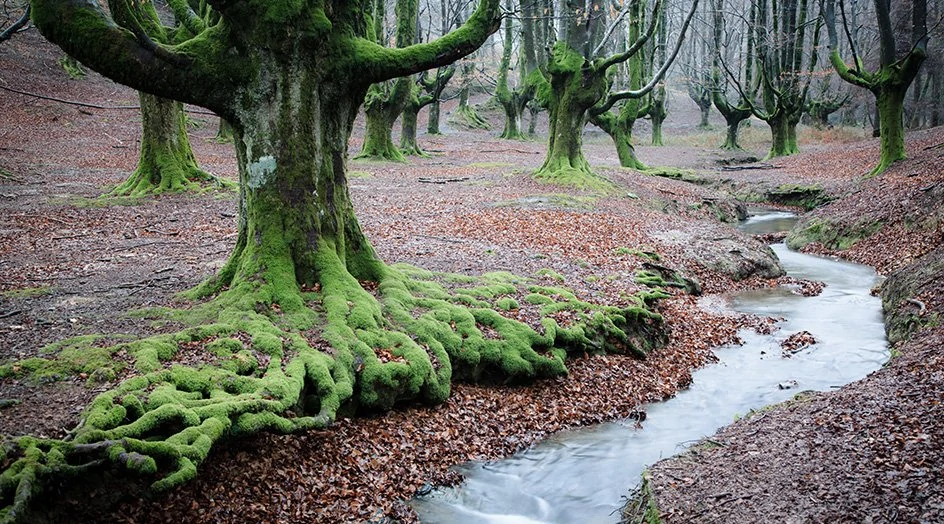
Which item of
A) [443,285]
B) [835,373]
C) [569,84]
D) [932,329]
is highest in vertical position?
[569,84]

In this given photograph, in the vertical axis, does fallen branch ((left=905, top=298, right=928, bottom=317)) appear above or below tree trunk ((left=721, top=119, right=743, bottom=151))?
below

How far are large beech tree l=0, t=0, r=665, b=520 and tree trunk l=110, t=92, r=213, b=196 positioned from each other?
9.55 m

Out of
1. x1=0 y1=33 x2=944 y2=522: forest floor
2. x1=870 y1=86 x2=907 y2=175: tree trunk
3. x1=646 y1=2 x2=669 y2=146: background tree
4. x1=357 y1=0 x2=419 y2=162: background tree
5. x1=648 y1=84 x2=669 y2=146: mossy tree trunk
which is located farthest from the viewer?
x1=648 y1=84 x2=669 y2=146: mossy tree trunk

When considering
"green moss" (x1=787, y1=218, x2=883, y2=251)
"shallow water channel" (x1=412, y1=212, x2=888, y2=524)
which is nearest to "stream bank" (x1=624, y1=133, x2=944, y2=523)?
"shallow water channel" (x1=412, y1=212, x2=888, y2=524)

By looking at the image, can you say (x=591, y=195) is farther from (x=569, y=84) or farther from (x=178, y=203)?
(x=178, y=203)

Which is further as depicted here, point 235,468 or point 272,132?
point 272,132

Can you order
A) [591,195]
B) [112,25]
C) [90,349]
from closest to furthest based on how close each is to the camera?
[90,349] < [112,25] < [591,195]

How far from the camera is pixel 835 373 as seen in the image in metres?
9.17

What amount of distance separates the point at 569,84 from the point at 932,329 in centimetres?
1331

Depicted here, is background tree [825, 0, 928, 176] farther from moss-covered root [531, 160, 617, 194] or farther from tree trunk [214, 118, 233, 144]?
tree trunk [214, 118, 233, 144]

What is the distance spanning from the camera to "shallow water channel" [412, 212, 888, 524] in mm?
6375

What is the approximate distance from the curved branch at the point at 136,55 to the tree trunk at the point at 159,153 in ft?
32.0

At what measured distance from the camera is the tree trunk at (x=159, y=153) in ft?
51.9

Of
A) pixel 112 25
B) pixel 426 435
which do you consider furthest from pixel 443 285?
pixel 112 25
